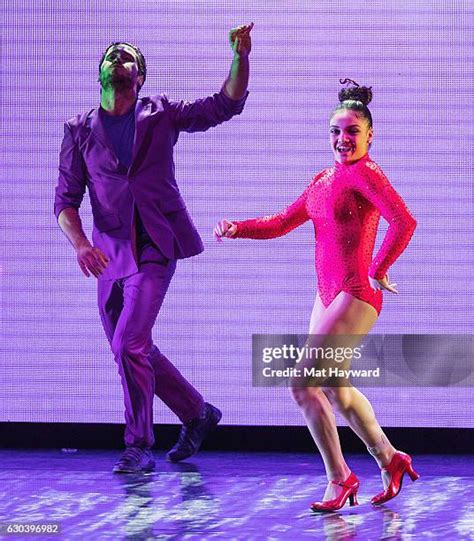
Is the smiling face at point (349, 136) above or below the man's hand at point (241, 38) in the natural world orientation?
below

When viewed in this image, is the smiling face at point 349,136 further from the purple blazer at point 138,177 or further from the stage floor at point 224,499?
the stage floor at point 224,499

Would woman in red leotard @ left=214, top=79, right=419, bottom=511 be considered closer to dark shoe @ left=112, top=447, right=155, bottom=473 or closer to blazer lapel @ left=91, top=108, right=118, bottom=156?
blazer lapel @ left=91, top=108, right=118, bottom=156

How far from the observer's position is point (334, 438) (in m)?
4.12

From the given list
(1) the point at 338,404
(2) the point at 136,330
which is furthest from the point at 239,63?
(1) the point at 338,404

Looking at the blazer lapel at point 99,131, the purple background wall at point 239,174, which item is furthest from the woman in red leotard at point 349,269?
the purple background wall at point 239,174

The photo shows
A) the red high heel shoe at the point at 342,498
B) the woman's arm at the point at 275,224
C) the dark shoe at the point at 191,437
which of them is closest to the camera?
the red high heel shoe at the point at 342,498

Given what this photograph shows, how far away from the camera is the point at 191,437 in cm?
512

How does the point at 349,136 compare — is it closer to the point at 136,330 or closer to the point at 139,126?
the point at 139,126

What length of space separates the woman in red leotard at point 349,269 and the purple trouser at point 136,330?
620mm

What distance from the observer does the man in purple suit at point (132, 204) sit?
4797mm

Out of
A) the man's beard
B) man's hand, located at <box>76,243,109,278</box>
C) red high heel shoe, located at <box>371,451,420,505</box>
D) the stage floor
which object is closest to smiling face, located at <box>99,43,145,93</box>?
the man's beard

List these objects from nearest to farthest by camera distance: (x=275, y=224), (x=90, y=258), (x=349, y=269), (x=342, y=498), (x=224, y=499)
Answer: (x=342, y=498), (x=349, y=269), (x=224, y=499), (x=275, y=224), (x=90, y=258)

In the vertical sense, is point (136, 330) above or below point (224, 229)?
below

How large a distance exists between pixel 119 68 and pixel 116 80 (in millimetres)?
47
